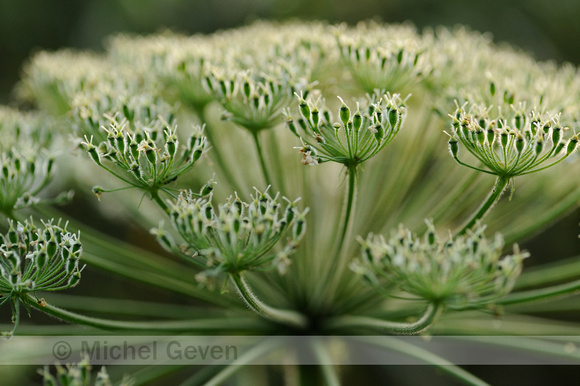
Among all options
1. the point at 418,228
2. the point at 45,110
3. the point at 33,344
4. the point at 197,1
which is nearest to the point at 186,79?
the point at 45,110

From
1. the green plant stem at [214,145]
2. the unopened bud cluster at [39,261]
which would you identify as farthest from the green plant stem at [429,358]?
the unopened bud cluster at [39,261]

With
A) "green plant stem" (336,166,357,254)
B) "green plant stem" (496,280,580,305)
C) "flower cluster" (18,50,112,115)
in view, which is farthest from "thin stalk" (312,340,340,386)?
"flower cluster" (18,50,112,115)

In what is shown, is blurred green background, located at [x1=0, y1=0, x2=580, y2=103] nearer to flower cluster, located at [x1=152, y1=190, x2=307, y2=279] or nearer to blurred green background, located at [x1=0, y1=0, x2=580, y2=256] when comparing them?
blurred green background, located at [x1=0, y1=0, x2=580, y2=256]

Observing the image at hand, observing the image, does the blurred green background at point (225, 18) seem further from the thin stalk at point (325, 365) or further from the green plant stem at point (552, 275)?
the thin stalk at point (325, 365)

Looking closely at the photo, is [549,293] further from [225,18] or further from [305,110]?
[225,18]

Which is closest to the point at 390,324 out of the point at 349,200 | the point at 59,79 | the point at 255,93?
the point at 349,200
